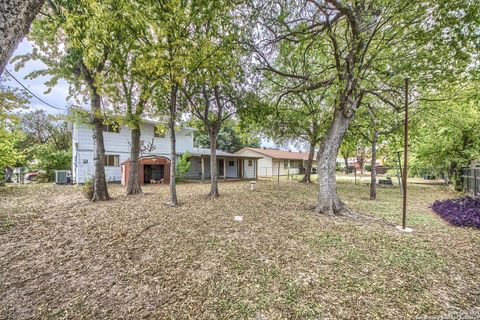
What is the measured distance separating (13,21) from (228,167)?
22376mm

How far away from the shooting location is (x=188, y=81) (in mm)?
8320

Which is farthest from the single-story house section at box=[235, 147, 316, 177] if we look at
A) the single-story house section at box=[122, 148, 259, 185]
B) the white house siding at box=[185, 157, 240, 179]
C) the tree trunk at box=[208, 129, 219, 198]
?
the tree trunk at box=[208, 129, 219, 198]

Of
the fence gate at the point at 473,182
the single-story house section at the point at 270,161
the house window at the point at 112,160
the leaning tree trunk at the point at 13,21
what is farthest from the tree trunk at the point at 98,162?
the single-story house section at the point at 270,161

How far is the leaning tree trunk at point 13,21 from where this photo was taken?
1414mm

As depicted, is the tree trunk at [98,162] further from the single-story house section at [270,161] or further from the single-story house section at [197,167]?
the single-story house section at [270,161]

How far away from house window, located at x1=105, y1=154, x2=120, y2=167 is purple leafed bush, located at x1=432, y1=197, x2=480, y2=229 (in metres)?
19.0

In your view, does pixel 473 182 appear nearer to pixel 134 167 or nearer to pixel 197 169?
pixel 134 167

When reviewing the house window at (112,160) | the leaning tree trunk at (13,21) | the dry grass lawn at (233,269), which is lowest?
the dry grass lawn at (233,269)

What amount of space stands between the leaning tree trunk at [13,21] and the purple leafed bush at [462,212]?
9.00m

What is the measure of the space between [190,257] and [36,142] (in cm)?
2957

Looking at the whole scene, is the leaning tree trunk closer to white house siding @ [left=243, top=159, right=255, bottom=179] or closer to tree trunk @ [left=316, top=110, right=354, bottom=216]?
tree trunk @ [left=316, top=110, right=354, bottom=216]

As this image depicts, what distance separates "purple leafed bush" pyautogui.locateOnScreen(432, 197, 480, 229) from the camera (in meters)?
5.66

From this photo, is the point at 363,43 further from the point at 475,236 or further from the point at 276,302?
the point at 276,302

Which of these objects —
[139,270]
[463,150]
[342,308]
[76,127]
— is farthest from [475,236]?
[76,127]
